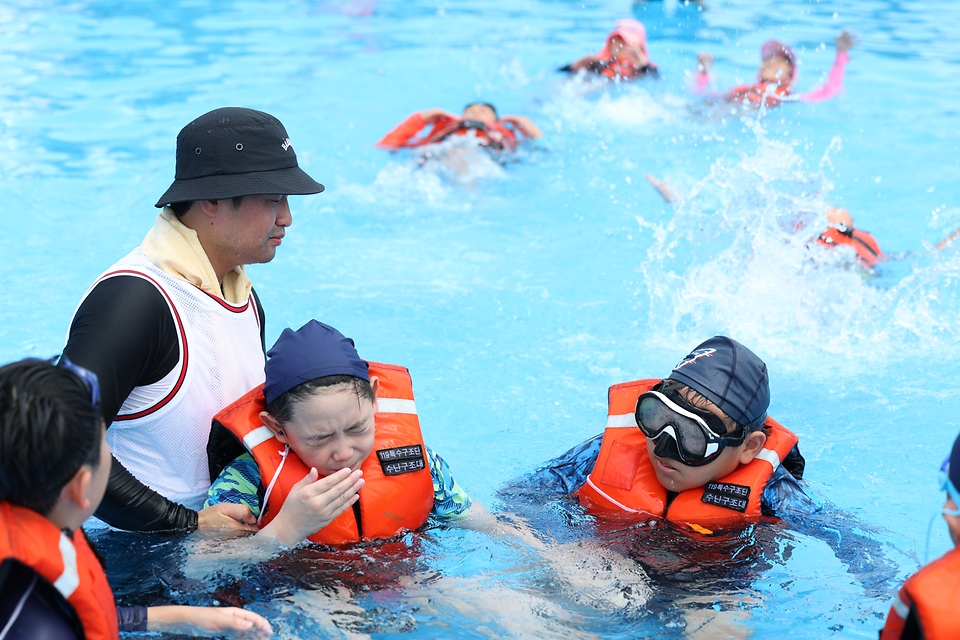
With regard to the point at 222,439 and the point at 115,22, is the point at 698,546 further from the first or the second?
the point at 115,22

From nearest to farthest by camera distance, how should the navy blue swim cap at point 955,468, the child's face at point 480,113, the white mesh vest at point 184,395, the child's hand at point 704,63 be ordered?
the navy blue swim cap at point 955,468, the white mesh vest at point 184,395, the child's face at point 480,113, the child's hand at point 704,63

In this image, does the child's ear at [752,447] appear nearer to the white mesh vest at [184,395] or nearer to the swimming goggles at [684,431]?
the swimming goggles at [684,431]

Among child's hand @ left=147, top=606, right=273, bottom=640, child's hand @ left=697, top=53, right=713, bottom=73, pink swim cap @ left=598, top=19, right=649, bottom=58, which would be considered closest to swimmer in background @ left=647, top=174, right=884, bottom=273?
child's hand @ left=697, top=53, right=713, bottom=73

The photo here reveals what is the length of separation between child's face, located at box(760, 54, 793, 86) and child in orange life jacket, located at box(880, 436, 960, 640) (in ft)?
34.3

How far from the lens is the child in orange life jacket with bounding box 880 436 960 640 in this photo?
2.33m

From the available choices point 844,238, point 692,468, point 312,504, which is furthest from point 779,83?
Answer: point 312,504

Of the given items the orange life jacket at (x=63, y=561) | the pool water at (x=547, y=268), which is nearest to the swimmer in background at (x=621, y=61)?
the pool water at (x=547, y=268)

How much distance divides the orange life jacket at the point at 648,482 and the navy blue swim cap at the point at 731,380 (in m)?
0.22

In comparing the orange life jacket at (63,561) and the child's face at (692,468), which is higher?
the orange life jacket at (63,561)

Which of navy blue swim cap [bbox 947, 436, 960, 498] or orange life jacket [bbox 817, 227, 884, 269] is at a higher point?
navy blue swim cap [bbox 947, 436, 960, 498]

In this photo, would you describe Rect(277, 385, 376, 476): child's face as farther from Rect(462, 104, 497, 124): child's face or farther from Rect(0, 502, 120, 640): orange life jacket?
Rect(462, 104, 497, 124): child's face

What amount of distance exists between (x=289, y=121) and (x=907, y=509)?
28.1ft

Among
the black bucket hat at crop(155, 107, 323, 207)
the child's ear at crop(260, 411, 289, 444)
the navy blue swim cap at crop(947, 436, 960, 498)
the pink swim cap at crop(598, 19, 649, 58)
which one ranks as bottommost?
the child's ear at crop(260, 411, 289, 444)

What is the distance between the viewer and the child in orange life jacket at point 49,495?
2.25 metres
